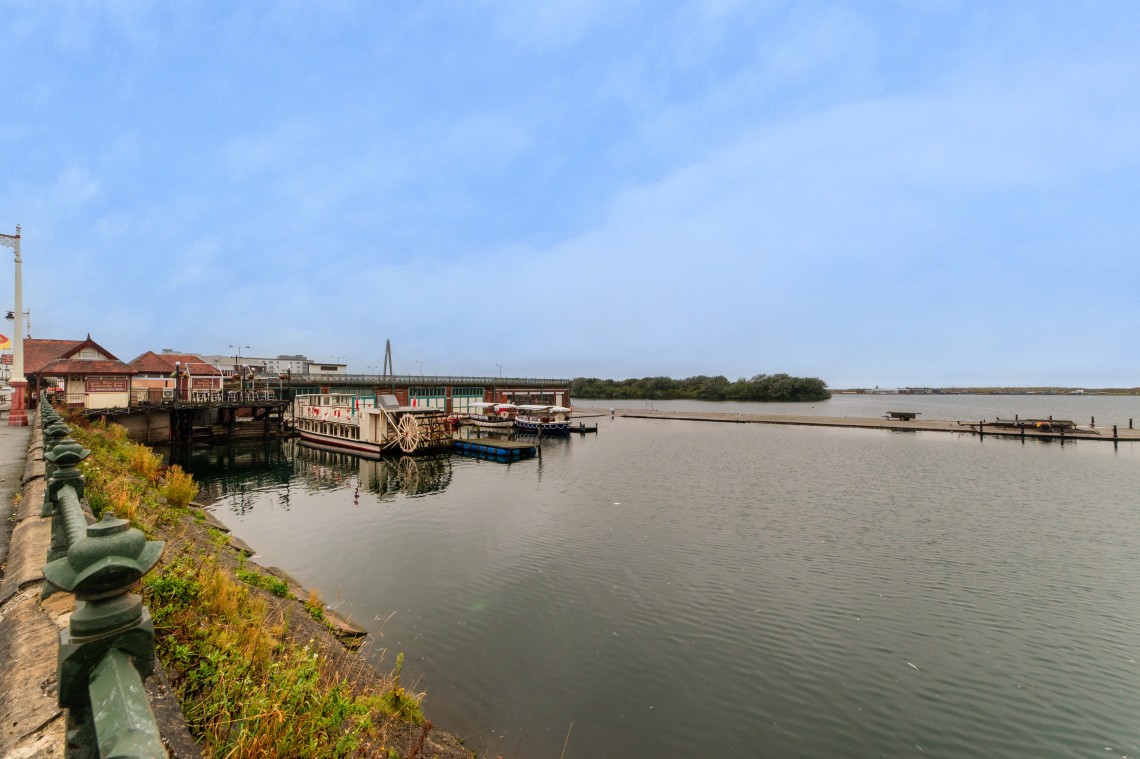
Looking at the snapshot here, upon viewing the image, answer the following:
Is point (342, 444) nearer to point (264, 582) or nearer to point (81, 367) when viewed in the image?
point (81, 367)

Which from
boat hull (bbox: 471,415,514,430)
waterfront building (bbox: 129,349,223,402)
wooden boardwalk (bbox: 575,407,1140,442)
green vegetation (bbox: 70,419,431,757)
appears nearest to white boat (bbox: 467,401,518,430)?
boat hull (bbox: 471,415,514,430)

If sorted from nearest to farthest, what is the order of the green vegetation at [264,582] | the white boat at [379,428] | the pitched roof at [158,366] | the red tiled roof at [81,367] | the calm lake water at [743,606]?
1. the calm lake water at [743,606]
2. the green vegetation at [264,582]
3. the red tiled roof at [81,367]
4. the white boat at [379,428]
5. the pitched roof at [158,366]

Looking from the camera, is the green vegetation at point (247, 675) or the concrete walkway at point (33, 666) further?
the green vegetation at point (247, 675)

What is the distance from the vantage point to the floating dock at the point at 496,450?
144 feet

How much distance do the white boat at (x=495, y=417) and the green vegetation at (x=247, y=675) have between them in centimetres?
5243

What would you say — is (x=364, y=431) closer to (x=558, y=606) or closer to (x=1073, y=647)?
(x=558, y=606)

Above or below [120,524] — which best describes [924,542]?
below

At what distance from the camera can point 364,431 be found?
45875mm

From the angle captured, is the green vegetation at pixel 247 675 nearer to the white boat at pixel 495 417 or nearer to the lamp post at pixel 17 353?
the lamp post at pixel 17 353

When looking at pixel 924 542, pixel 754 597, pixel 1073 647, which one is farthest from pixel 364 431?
pixel 1073 647

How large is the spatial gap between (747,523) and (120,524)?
24.4m

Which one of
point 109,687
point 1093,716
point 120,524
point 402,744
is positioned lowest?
point 1093,716

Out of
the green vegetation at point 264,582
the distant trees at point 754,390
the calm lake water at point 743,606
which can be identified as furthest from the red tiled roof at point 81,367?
the distant trees at point 754,390

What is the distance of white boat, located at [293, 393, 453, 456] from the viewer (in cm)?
4469
